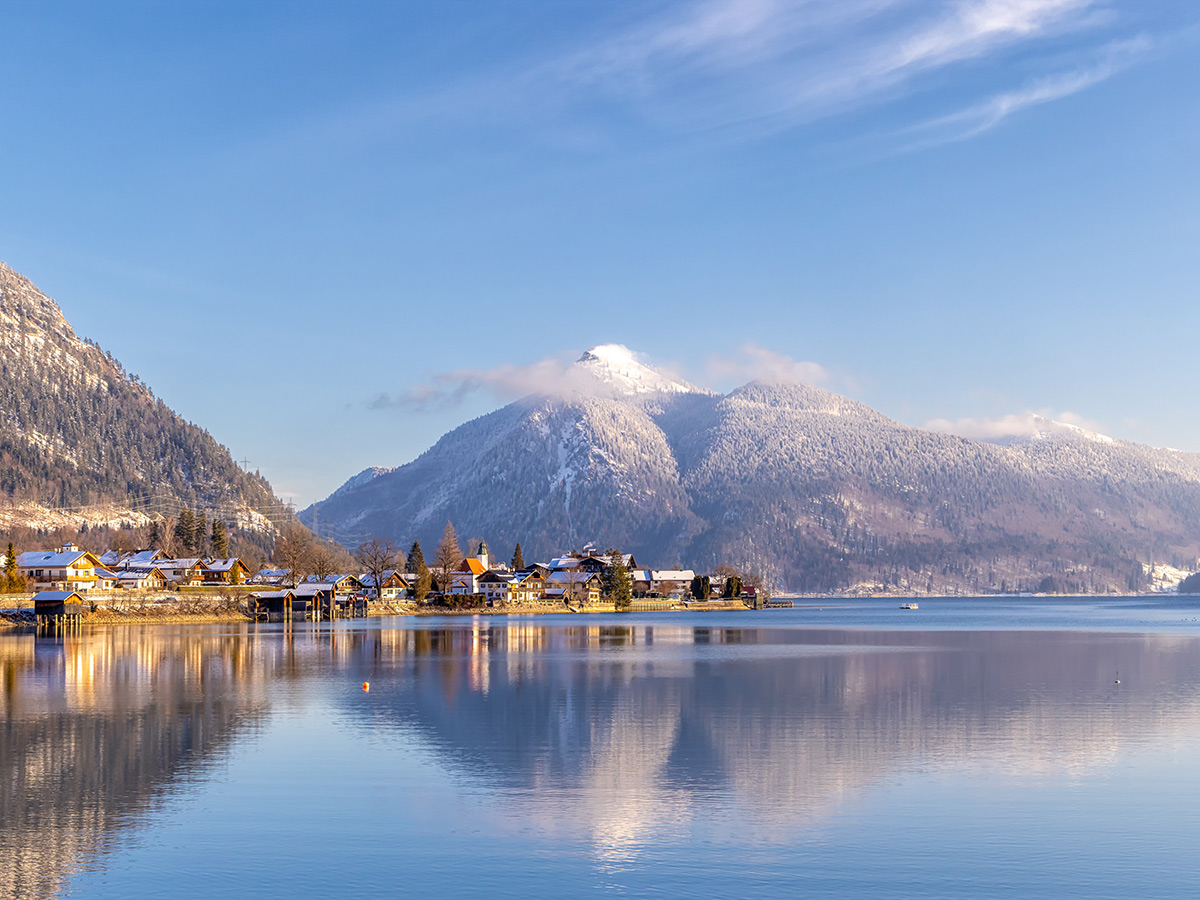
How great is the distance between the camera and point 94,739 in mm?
39375

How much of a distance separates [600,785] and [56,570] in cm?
14515

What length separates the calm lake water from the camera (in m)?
22.8

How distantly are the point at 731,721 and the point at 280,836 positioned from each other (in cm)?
2188

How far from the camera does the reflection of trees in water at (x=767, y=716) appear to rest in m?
32.2

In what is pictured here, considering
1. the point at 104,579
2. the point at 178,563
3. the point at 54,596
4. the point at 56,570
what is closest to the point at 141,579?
the point at 104,579

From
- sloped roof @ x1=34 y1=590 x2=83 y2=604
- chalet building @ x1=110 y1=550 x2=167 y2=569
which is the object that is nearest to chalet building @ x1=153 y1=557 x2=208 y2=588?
chalet building @ x1=110 y1=550 x2=167 y2=569

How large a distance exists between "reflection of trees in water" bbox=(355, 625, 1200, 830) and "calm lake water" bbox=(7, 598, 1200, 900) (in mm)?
204

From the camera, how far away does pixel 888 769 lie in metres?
33.9

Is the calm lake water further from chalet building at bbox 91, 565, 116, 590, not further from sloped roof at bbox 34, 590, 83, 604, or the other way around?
chalet building at bbox 91, 565, 116, 590

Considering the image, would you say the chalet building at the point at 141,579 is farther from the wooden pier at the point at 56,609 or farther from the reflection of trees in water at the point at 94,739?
the reflection of trees in water at the point at 94,739

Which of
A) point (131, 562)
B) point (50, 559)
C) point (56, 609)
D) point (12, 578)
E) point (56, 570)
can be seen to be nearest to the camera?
point (56, 609)

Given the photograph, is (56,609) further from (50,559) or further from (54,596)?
(50,559)

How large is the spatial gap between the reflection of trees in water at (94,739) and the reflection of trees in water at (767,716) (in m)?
8.36

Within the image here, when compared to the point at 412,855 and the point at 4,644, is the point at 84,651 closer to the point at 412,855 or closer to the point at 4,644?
the point at 4,644
